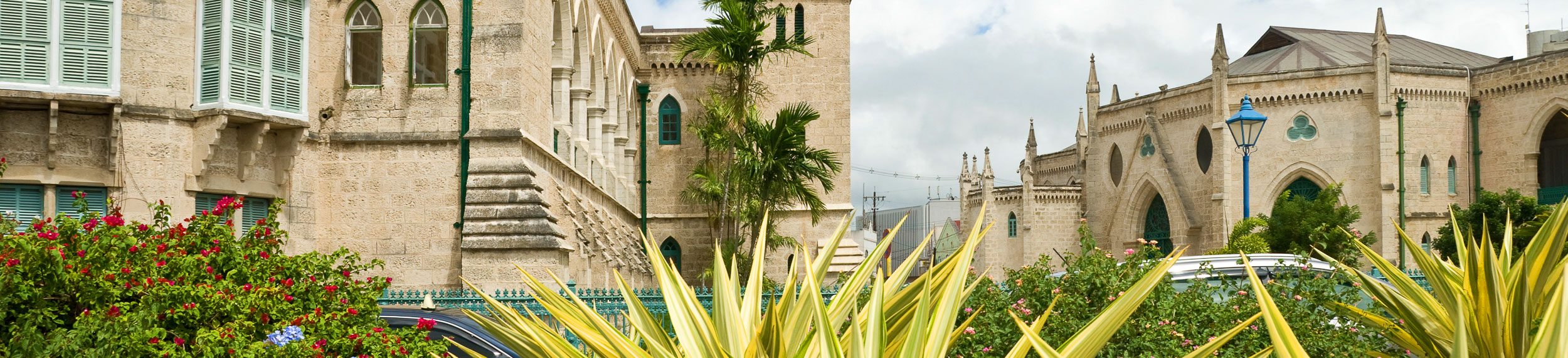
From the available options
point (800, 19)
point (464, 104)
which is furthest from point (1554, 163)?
point (464, 104)

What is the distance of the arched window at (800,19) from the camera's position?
25.4 metres

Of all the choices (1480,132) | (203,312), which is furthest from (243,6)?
(1480,132)

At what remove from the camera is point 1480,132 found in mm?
36812

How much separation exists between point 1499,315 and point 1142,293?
4.94 ft

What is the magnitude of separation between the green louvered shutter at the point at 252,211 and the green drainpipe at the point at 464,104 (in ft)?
6.88

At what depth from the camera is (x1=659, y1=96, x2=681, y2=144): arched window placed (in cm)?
2606

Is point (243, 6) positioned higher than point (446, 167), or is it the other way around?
point (243, 6)

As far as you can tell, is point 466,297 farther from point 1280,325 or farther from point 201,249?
point 1280,325

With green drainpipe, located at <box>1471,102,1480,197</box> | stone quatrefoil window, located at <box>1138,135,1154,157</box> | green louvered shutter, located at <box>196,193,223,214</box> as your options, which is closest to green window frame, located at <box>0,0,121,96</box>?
green louvered shutter, located at <box>196,193,223,214</box>

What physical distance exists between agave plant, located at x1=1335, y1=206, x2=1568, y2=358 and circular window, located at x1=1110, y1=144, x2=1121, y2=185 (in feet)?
140

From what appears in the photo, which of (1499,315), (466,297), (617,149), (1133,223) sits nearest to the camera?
(1499,315)

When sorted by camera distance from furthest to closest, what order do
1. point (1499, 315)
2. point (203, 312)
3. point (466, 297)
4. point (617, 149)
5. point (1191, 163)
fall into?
point (1191, 163), point (617, 149), point (466, 297), point (203, 312), point (1499, 315)

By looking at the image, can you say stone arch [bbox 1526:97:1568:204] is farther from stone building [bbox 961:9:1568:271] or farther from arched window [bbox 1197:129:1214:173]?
arched window [bbox 1197:129:1214:173]

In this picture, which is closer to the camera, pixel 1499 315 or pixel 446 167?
pixel 1499 315
